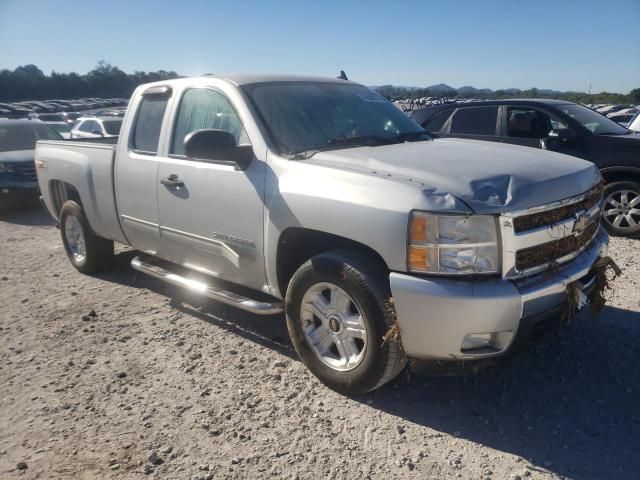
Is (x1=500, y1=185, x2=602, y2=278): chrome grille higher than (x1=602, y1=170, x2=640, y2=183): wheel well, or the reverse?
(x1=500, y1=185, x2=602, y2=278): chrome grille

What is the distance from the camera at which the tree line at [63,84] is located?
208 feet

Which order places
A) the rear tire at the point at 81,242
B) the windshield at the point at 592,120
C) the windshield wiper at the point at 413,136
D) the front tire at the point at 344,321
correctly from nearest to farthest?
the front tire at the point at 344,321, the windshield wiper at the point at 413,136, the rear tire at the point at 81,242, the windshield at the point at 592,120

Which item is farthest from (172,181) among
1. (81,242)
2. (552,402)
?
(552,402)

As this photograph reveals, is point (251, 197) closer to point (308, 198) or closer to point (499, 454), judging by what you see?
point (308, 198)

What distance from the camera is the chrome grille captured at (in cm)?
252

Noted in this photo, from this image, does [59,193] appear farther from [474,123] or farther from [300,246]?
[474,123]

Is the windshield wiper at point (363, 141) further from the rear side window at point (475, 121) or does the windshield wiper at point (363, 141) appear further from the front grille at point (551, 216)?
the rear side window at point (475, 121)

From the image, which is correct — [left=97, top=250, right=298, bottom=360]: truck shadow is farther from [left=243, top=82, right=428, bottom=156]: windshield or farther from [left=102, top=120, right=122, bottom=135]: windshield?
[left=102, top=120, right=122, bottom=135]: windshield

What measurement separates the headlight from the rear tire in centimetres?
401

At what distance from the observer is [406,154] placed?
321cm

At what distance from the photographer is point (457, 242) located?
8.23 feet

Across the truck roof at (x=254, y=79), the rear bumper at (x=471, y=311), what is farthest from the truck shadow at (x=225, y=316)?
the truck roof at (x=254, y=79)

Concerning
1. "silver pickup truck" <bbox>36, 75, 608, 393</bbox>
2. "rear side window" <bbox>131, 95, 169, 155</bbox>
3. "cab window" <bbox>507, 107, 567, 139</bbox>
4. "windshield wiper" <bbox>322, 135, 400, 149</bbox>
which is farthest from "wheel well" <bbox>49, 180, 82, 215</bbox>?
A: "cab window" <bbox>507, 107, 567, 139</bbox>

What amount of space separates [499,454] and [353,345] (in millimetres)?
948
